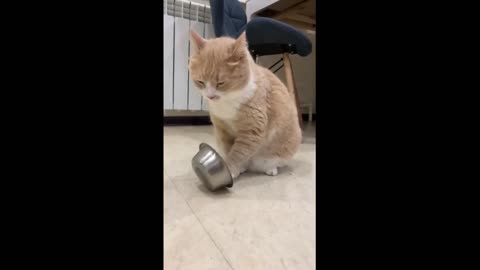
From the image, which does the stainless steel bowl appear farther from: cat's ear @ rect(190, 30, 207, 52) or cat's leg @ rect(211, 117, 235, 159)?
cat's ear @ rect(190, 30, 207, 52)

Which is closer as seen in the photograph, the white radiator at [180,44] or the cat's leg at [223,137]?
the cat's leg at [223,137]

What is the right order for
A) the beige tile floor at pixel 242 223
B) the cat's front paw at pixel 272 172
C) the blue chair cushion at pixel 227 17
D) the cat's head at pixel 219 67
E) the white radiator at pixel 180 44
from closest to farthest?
1. the beige tile floor at pixel 242 223
2. the cat's head at pixel 219 67
3. the cat's front paw at pixel 272 172
4. the blue chair cushion at pixel 227 17
5. the white radiator at pixel 180 44

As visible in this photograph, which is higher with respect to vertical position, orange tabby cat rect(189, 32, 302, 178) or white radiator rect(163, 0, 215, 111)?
white radiator rect(163, 0, 215, 111)

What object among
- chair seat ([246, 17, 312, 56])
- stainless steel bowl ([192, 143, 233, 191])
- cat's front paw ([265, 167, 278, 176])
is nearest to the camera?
stainless steel bowl ([192, 143, 233, 191])

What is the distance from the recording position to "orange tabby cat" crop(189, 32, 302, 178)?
108 cm

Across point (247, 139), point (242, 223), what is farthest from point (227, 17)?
point (242, 223)

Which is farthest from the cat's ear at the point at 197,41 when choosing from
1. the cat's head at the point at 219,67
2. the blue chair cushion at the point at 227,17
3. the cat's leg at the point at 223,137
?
the blue chair cushion at the point at 227,17

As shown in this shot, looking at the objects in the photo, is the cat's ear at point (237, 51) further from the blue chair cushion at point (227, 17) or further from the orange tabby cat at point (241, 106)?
the blue chair cushion at point (227, 17)

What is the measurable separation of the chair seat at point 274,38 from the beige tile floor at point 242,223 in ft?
3.40

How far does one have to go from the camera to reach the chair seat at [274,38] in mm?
1797

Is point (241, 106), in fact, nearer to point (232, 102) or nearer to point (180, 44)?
point (232, 102)

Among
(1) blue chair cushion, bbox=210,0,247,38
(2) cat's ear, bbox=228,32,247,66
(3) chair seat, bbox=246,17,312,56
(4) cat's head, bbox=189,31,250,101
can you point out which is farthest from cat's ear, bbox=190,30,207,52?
(1) blue chair cushion, bbox=210,0,247,38
